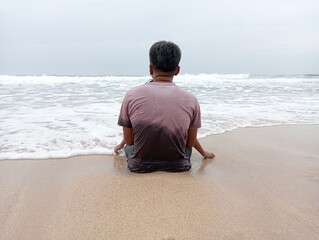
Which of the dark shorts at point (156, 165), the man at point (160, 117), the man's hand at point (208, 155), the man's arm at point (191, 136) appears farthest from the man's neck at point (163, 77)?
the man's hand at point (208, 155)

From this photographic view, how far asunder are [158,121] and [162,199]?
678 millimetres

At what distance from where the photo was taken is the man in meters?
2.64

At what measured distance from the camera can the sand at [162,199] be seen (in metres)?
1.84

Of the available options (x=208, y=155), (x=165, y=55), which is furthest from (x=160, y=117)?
(x=208, y=155)

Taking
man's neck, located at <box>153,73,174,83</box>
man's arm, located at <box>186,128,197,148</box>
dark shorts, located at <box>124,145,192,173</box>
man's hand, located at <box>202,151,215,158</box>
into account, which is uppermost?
man's neck, located at <box>153,73,174,83</box>

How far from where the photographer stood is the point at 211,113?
665 cm

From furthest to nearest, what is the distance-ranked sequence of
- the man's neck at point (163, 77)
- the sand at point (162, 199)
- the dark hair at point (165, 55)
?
the man's neck at point (163, 77) < the dark hair at point (165, 55) < the sand at point (162, 199)

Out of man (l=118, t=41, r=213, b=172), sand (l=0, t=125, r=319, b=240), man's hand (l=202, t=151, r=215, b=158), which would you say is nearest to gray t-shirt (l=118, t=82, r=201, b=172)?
man (l=118, t=41, r=213, b=172)

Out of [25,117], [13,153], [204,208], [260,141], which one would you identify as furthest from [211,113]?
[204,208]

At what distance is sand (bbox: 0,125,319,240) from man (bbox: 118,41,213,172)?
15cm

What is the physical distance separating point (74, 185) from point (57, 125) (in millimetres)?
2737

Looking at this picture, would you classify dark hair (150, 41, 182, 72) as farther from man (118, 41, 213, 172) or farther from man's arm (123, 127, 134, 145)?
man's arm (123, 127, 134, 145)

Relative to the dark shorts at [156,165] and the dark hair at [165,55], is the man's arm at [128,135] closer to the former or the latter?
the dark shorts at [156,165]

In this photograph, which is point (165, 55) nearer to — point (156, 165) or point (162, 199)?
point (156, 165)
